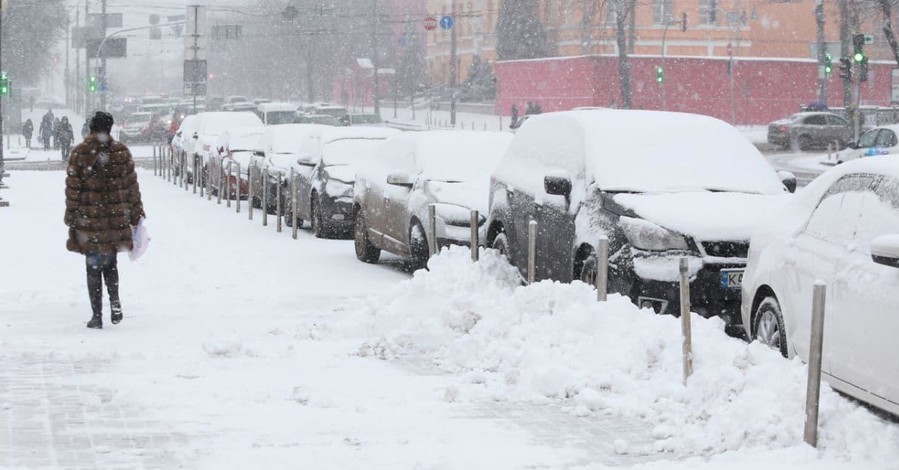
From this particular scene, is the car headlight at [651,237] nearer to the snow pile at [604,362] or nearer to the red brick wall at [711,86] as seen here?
the snow pile at [604,362]

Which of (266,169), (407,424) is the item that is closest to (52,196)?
(266,169)

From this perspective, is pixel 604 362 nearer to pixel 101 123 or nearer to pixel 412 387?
pixel 412 387

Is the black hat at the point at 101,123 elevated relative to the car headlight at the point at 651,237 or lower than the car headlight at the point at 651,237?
elevated

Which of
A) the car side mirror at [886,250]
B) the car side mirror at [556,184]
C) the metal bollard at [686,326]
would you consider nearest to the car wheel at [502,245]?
the car side mirror at [556,184]

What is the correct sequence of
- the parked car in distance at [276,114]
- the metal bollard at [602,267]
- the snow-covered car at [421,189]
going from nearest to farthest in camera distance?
the metal bollard at [602,267] < the snow-covered car at [421,189] < the parked car in distance at [276,114]

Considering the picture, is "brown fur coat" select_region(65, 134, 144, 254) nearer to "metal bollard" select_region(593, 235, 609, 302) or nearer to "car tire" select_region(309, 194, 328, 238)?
"metal bollard" select_region(593, 235, 609, 302)

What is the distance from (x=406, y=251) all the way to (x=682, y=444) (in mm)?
8893

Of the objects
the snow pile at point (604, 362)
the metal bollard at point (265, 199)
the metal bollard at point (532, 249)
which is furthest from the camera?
the metal bollard at point (265, 199)

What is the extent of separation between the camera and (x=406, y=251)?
625 inches

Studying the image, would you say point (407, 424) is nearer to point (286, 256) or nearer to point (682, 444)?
point (682, 444)

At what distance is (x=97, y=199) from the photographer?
37.3ft

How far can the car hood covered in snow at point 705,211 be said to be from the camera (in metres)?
10.3

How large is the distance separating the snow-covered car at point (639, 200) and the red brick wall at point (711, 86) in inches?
2043

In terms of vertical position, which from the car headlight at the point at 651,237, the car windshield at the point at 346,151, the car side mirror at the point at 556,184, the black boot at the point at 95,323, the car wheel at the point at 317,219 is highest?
the car side mirror at the point at 556,184
